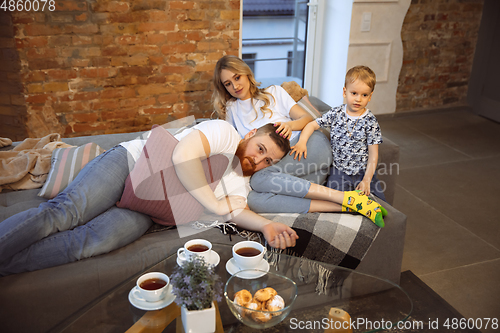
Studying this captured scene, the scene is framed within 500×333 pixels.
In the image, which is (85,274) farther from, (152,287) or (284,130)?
(284,130)

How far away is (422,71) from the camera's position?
3.95 metres

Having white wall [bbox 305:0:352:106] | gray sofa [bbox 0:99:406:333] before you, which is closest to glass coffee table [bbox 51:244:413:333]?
gray sofa [bbox 0:99:406:333]

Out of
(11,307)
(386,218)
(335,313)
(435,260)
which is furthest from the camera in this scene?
(435,260)

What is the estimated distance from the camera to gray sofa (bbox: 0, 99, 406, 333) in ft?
4.32

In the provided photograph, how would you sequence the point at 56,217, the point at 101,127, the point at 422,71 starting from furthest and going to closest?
the point at 422,71, the point at 101,127, the point at 56,217

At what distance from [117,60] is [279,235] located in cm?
198

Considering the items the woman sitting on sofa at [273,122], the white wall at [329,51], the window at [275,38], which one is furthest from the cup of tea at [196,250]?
the white wall at [329,51]

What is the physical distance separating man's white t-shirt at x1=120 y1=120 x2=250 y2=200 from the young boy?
0.31 meters

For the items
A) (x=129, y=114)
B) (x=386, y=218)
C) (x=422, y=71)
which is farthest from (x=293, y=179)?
(x=422, y=71)

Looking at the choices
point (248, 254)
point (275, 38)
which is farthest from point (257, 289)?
point (275, 38)

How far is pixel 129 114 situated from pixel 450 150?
2.55 m

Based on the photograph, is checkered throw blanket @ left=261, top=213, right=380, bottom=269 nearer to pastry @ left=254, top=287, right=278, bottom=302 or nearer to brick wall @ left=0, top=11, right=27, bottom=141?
pastry @ left=254, top=287, right=278, bottom=302

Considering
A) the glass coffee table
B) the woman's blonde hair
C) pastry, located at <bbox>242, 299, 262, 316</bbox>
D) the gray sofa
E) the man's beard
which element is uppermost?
the woman's blonde hair

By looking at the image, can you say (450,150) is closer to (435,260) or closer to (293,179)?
(435,260)
